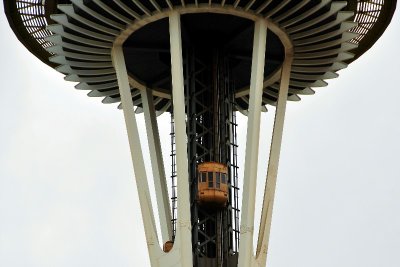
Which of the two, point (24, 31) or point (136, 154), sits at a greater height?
point (24, 31)

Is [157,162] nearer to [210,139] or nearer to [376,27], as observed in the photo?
[210,139]

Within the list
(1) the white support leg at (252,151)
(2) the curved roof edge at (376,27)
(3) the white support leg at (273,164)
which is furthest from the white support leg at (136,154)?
(2) the curved roof edge at (376,27)

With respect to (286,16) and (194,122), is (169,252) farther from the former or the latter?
(286,16)

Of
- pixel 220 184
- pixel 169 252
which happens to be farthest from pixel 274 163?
pixel 169 252

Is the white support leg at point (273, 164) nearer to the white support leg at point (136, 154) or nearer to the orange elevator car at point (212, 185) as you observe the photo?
Result: the orange elevator car at point (212, 185)

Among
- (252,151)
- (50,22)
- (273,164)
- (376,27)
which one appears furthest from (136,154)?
(376,27)

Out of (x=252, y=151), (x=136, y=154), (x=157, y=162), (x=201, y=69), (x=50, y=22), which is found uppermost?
(x=50, y=22)

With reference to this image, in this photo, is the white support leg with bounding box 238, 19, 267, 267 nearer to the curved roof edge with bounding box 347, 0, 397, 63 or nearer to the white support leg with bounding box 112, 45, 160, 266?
the white support leg with bounding box 112, 45, 160, 266

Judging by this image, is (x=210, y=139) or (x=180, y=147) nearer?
(x=180, y=147)

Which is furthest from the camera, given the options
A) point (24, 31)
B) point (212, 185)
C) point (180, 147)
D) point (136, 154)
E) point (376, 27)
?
point (376, 27)
